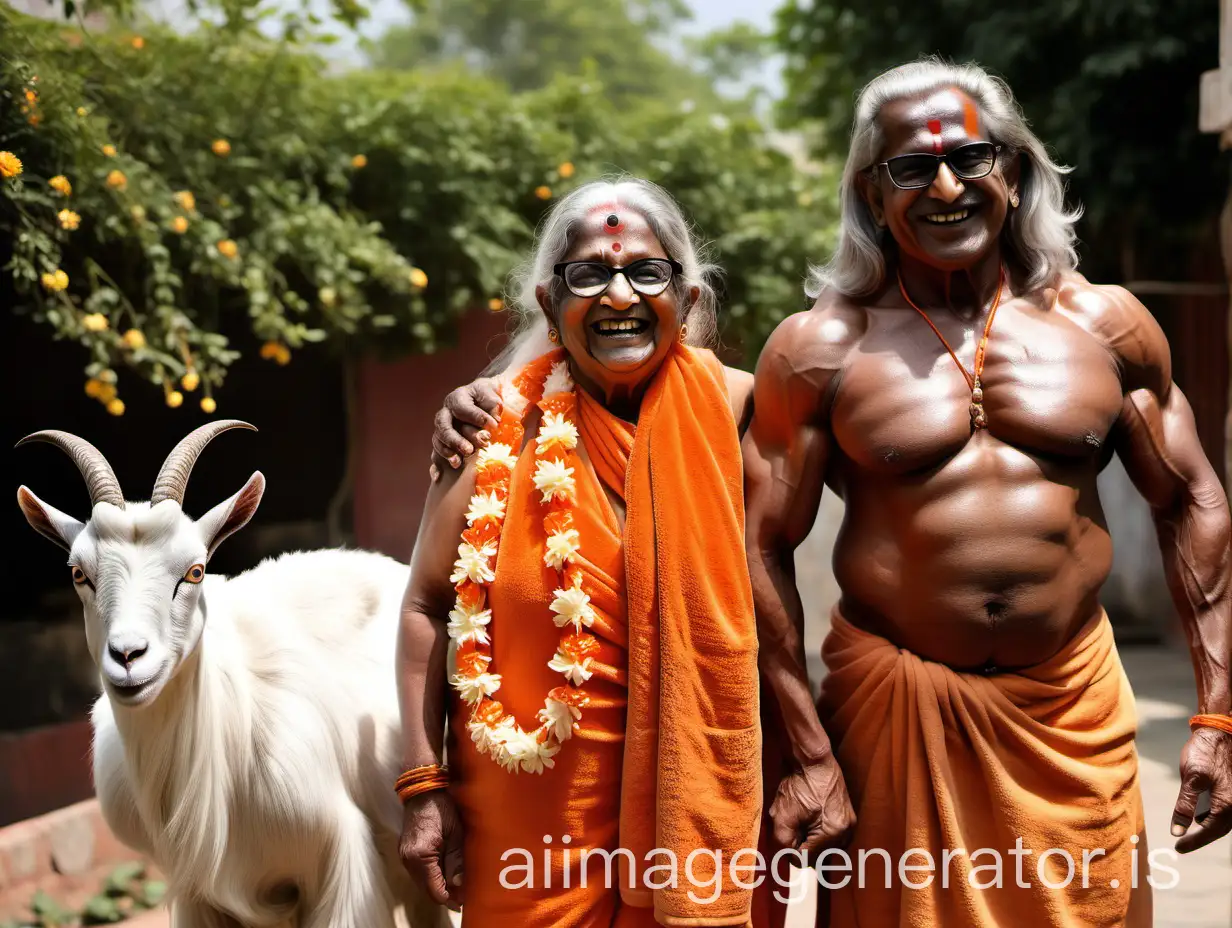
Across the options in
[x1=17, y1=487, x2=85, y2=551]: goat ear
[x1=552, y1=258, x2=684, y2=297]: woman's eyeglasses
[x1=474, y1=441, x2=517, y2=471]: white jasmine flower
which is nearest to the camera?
[x1=552, y1=258, x2=684, y2=297]: woman's eyeglasses

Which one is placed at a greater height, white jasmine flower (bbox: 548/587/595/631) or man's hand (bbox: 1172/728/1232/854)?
white jasmine flower (bbox: 548/587/595/631)

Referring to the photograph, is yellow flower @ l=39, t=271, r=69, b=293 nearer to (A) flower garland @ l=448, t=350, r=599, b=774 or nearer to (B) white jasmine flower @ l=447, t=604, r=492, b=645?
(A) flower garland @ l=448, t=350, r=599, b=774

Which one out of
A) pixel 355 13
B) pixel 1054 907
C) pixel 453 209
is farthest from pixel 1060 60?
pixel 1054 907

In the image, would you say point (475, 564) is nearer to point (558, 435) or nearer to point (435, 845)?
point (558, 435)

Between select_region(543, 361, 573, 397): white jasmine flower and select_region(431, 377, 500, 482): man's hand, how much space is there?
12 centimetres

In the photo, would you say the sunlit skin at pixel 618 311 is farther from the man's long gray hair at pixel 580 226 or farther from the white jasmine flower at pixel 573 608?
the white jasmine flower at pixel 573 608

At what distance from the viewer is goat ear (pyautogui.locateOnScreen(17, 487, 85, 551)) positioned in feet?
10.2

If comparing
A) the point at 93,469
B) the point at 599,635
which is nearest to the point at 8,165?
the point at 93,469

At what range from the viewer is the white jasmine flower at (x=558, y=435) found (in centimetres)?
296

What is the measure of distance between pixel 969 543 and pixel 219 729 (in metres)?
1.84

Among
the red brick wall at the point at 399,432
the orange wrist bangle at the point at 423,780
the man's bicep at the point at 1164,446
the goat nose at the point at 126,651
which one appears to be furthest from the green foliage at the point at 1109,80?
the goat nose at the point at 126,651

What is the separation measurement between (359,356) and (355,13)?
1.95 metres

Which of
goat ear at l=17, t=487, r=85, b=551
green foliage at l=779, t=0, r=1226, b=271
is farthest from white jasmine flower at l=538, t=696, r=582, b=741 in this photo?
green foliage at l=779, t=0, r=1226, b=271

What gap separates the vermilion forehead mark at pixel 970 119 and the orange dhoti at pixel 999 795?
1160 mm
